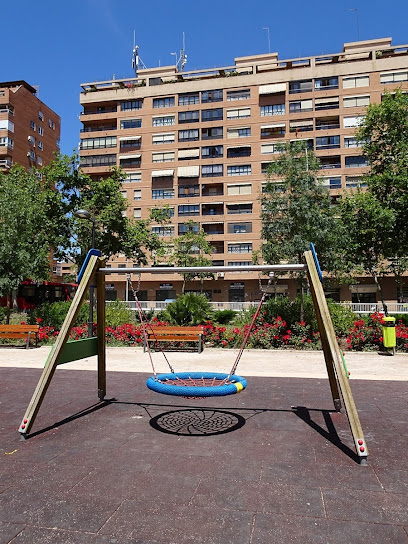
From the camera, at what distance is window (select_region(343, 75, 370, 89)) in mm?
46531

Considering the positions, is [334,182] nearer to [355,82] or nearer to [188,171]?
[355,82]

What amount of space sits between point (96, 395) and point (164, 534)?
4404 millimetres

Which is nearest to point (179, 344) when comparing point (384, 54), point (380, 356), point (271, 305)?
point (271, 305)

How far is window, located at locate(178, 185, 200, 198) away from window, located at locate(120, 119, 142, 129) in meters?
9.78

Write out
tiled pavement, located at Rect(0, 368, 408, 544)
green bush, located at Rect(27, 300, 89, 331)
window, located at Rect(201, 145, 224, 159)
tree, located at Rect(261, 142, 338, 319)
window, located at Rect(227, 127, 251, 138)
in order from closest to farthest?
tiled pavement, located at Rect(0, 368, 408, 544) < green bush, located at Rect(27, 300, 89, 331) < tree, located at Rect(261, 142, 338, 319) < window, located at Rect(227, 127, 251, 138) < window, located at Rect(201, 145, 224, 159)

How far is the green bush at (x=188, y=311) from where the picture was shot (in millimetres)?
14977

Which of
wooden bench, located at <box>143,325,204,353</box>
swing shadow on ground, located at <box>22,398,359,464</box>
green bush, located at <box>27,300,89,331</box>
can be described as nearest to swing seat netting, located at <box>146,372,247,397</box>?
swing shadow on ground, located at <box>22,398,359,464</box>

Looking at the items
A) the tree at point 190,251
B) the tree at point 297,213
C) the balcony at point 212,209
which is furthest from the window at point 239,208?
the tree at point 297,213

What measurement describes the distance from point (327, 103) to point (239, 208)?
1551 centimetres

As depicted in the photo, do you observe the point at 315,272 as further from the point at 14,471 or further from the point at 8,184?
the point at 8,184

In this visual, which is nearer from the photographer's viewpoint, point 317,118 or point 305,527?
point 305,527

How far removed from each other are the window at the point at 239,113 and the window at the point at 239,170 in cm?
606

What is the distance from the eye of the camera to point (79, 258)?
96.9 ft

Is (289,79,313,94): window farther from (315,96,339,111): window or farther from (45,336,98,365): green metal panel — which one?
(45,336,98,365): green metal panel
